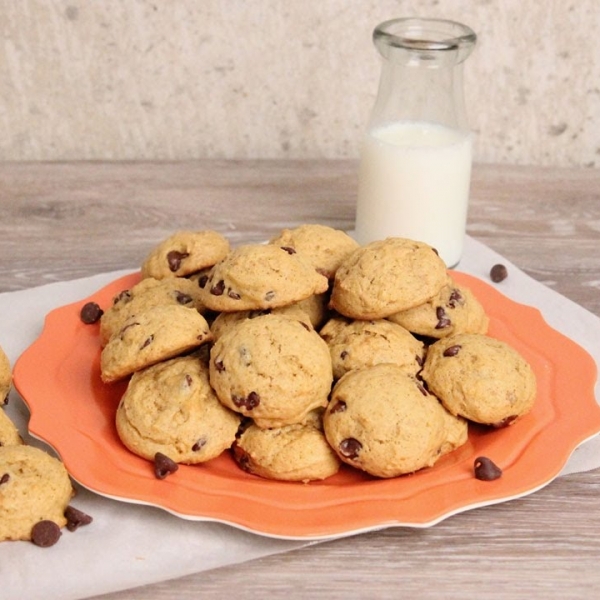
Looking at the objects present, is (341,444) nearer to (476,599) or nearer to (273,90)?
(476,599)

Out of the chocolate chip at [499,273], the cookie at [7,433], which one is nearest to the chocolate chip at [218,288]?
the cookie at [7,433]

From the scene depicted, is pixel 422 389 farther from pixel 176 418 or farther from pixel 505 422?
pixel 176 418

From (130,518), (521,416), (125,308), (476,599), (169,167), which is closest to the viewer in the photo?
(476,599)

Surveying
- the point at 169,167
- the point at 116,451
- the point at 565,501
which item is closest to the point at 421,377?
the point at 565,501

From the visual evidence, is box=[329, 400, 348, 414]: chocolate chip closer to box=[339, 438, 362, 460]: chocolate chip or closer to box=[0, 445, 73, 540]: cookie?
box=[339, 438, 362, 460]: chocolate chip

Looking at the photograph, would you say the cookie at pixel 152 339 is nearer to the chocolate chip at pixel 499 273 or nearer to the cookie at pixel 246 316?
the cookie at pixel 246 316

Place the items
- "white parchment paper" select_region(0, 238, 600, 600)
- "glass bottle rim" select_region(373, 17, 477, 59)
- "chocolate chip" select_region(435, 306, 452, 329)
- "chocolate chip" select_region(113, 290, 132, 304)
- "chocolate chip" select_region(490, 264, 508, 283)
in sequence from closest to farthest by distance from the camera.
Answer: "white parchment paper" select_region(0, 238, 600, 600)
"chocolate chip" select_region(435, 306, 452, 329)
"chocolate chip" select_region(113, 290, 132, 304)
"glass bottle rim" select_region(373, 17, 477, 59)
"chocolate chip" select_region(490, 264, 508, 283)

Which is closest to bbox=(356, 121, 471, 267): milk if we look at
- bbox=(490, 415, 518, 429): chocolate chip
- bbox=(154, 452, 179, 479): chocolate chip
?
bbox=(490, 415, 518, 429): chocolate chip
